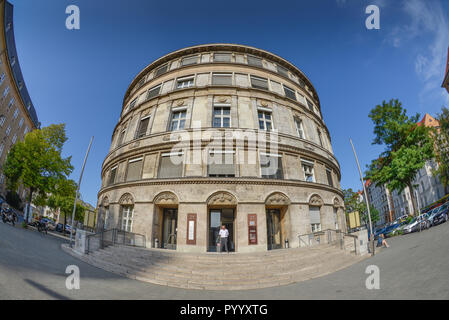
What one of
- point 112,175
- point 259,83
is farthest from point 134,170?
point 259,83

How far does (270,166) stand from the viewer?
50.9 ft

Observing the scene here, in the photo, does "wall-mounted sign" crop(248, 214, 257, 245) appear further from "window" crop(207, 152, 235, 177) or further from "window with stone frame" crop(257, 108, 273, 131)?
"window with stone frame" crop(257, 108, 273, 131)

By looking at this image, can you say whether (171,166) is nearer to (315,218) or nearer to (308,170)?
(308,170)

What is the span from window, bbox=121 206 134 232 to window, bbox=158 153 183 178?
3755mm

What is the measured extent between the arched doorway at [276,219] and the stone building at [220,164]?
0.25ft

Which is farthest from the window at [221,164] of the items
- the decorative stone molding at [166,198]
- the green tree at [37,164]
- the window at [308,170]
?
the green tree at [37,164]

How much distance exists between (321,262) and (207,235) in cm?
708

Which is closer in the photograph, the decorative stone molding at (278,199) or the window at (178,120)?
the decorative stone molding at (278,199)

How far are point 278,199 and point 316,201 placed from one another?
3.71 metres

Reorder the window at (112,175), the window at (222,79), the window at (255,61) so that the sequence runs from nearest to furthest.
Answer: the window at (222,79) → the window at (112,175) → the window at (255,61)

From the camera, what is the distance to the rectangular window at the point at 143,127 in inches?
725

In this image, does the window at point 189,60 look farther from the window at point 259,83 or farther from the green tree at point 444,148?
the green tree at point 444,148

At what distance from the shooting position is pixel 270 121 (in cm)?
1745
